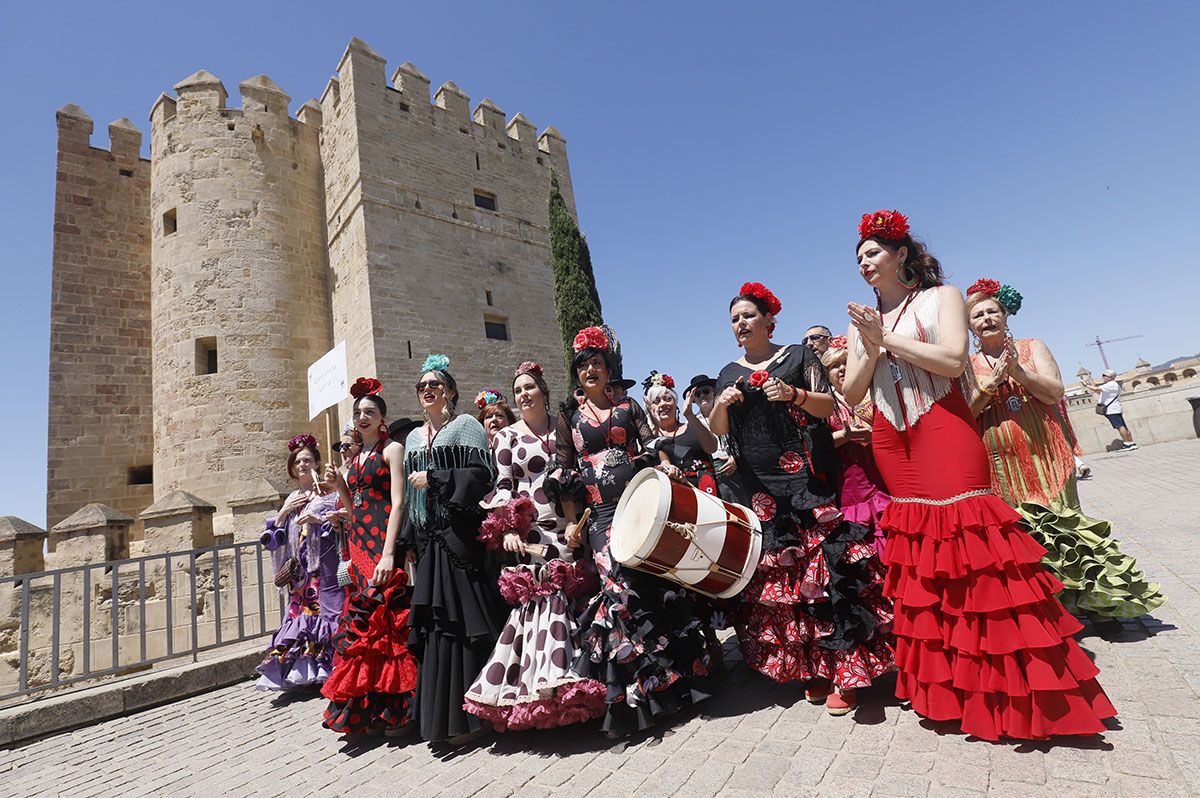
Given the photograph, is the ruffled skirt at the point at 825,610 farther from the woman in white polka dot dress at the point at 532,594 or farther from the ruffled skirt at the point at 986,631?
the woman in white polka dot dress at the point at 532,594

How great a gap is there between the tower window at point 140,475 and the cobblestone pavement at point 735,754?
1376 cm

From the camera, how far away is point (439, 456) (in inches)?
143

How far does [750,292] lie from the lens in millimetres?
3295

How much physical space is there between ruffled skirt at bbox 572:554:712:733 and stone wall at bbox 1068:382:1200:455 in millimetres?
14834

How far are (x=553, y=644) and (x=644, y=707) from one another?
1.93 feet

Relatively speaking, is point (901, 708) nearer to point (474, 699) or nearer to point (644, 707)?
point (644, 707)

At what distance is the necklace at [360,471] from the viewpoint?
13.1 ft

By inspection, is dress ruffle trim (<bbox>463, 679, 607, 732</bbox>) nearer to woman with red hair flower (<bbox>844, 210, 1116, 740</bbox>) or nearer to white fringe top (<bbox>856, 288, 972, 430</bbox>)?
woman with red hair flower (<bbox>844, 210, 1116, 740</bbox>)

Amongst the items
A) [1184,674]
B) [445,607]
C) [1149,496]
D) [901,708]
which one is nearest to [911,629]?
[901,708]

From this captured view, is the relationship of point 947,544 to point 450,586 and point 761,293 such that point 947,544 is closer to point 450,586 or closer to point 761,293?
point 761,293

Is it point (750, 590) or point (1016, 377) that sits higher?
point (1016, 377)

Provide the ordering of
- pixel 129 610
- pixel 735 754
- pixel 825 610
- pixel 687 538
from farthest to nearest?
pixel 129 610
pixel 825 610
pixel 687 538
pixel 735 754

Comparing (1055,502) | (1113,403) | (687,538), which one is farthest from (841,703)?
(1113,403)

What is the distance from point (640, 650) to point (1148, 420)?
17.1 m
